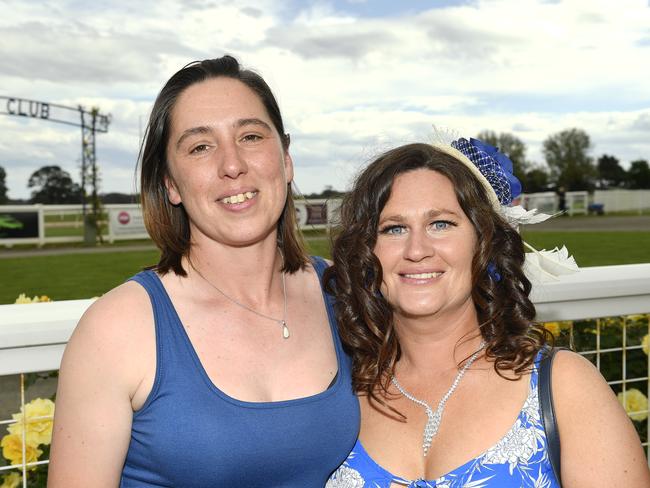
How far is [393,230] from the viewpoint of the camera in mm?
1988

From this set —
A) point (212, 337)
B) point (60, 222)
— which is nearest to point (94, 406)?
point (212, 337)

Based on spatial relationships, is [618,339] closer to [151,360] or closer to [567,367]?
[567,367]

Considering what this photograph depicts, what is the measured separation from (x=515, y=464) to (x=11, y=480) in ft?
5.81

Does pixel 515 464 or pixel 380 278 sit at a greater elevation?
pixel 380 278

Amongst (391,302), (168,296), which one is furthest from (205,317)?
(391,302)

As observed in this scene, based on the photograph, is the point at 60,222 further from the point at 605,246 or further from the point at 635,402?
the point at 635,402

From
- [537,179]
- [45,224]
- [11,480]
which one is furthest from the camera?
[537,179]

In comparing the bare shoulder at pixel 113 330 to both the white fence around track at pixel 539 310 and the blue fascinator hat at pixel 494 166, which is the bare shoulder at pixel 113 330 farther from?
the blue fascinator hat at pixel 494 166

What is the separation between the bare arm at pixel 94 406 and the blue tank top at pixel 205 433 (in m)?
0.06

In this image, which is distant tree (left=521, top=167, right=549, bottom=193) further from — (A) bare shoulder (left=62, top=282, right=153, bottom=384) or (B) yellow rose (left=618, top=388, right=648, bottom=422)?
(A) bare shoulder (left=62, top=282, right=153, bottom=384)

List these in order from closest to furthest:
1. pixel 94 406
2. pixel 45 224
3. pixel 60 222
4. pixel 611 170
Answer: pixel 94 406 → pixel 45 224 → pixel 60 222 → pixel 611 170

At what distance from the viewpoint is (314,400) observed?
→ 6.10 feet

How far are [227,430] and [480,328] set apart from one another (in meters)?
0.78

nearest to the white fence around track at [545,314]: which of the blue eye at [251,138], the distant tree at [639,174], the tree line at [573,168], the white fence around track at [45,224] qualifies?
the blue eye at [251,138]
